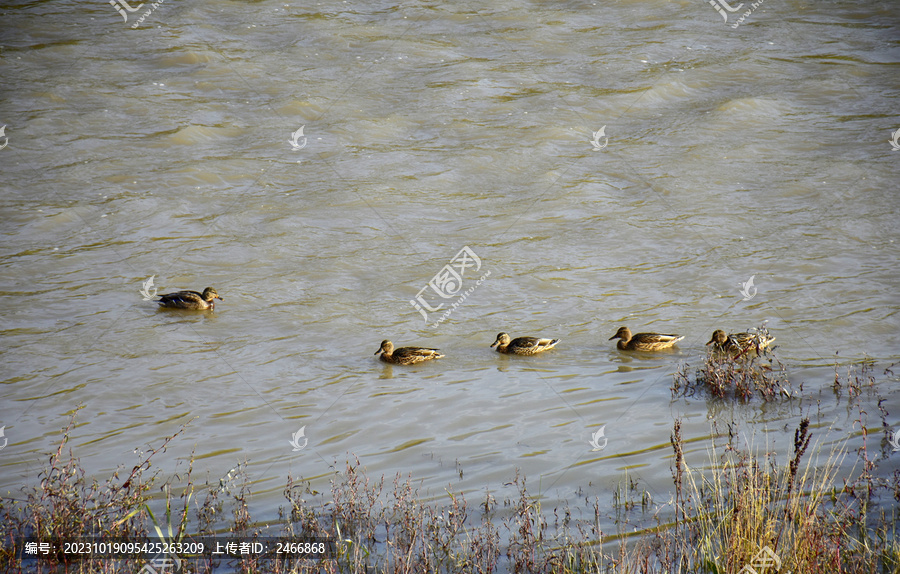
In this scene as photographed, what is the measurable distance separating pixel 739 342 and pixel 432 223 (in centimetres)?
683

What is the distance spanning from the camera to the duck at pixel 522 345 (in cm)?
1048

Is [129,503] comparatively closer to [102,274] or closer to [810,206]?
[102,274]

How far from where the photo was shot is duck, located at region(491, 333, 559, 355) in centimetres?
1048

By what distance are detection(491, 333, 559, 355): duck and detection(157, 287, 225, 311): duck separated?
4.20m

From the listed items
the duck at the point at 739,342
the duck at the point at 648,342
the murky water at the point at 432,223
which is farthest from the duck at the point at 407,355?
the duck at the point at 739,342

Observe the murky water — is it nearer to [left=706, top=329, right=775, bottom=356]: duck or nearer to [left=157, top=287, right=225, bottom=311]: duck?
[left=157, top=287, right=225, bottom=311]: duck

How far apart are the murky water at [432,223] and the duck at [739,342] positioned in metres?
0.40

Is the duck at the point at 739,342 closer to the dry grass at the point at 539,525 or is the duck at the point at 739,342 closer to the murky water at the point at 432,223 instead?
the murky water at the point at 432,223

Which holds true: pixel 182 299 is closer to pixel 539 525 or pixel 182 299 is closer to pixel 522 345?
pixel 522 345

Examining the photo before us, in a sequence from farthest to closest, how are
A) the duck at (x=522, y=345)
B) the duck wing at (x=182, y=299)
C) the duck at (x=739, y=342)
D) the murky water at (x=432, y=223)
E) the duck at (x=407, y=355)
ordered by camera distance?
the duck wing at (x=182, y=299) → the duck at (x=522, y=345) → the duck at (x=407, y=355) → the duck at (x=739, y=342) → the murky water at (x=432, y=223)

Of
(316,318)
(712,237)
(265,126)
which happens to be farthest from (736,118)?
(316,318)

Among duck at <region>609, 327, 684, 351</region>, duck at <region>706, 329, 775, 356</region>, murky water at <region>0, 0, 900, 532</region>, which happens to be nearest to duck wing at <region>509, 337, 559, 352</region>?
murky water at <region>0, 0, 900, 532</region>

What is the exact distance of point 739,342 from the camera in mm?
9703

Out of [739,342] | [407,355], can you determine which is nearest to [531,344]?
[407,355]
